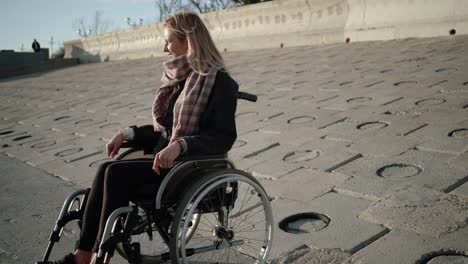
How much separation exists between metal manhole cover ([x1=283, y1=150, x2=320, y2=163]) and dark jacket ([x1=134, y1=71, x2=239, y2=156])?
175cm

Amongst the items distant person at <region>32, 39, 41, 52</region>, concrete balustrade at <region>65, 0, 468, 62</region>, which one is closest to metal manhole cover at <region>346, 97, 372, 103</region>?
concrete balustrade at <region>65, 0, 468, 62</region>

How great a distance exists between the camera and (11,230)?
3070 millimetres

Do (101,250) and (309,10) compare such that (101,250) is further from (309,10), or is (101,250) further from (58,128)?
(309,10)

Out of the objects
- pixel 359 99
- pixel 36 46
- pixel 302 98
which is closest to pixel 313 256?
pixel 359 99

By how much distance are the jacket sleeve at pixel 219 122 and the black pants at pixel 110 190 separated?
263mm

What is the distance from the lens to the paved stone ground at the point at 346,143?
2.40 meters

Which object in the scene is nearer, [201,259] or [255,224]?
[201,259]

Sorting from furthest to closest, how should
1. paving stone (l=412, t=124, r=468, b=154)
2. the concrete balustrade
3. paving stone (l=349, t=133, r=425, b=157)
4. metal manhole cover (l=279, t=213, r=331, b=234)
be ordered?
the concrete balustrade
paving stone (l=349, t=133, r=425, b=157)
paving stone (l=412, t=124, r=468, b=154)
metal manhole cover (l=279, t=213, r=331, b=234)

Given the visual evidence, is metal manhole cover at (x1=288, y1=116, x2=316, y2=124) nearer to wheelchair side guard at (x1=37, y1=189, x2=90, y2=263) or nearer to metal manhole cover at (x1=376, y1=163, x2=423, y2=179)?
metal manhole cover at (x1=376, y1=163, x2=423, y2=179)

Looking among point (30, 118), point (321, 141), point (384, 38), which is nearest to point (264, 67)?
point (384, 38)

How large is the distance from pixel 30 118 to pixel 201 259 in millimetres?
6771

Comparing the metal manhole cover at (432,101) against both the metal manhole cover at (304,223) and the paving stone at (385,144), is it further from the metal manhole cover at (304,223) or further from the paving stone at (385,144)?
the metal manhole cover at (304,223)

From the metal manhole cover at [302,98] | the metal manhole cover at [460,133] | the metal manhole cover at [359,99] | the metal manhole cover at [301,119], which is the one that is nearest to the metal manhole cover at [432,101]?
the metal manhole cover at [359,99]

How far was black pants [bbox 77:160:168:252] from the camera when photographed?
1952 mm
